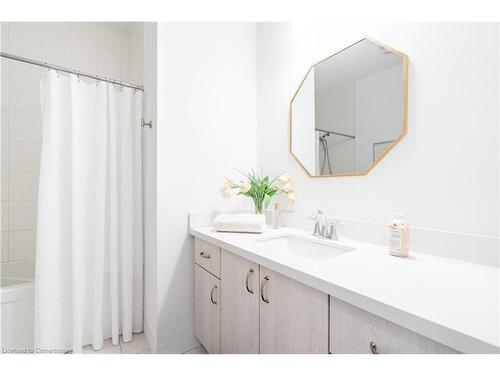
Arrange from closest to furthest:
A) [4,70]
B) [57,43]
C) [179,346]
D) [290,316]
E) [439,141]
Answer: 1. [290,316]
2. [439,141]
3. [179,346]
4. [4,70]
5. [57,43]

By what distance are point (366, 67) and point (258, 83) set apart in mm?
805

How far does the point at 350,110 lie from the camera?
1.20 metres

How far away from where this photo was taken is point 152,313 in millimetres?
1385

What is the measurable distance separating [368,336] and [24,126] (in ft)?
8.57

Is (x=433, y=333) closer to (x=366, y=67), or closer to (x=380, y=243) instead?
(x=380, y=243)

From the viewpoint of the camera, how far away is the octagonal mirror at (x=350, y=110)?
1.04 metres

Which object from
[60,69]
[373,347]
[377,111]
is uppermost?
[60,69]

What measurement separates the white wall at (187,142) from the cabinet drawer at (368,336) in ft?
3.20

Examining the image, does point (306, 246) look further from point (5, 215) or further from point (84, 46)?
point (84, 46)

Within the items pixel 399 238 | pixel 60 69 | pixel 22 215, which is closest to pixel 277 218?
pixel 399 238

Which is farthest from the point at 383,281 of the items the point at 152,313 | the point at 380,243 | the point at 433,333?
the point at 152,313

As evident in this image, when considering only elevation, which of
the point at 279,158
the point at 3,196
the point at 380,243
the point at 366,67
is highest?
the point at 366,67

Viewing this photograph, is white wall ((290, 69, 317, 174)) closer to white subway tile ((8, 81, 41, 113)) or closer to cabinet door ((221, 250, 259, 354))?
cabinet door ((221, 250, 259, 354))

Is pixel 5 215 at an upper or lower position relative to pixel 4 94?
lower
